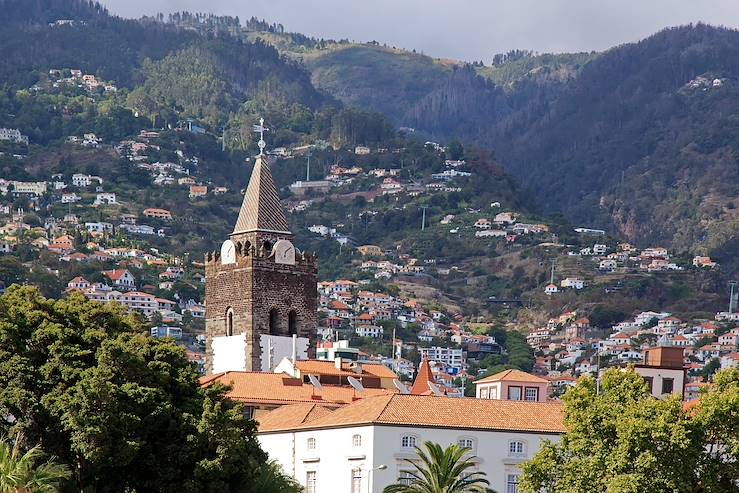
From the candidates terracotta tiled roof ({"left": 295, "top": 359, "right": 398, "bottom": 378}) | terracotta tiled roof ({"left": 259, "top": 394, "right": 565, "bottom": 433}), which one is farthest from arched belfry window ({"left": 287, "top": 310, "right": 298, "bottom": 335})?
terracotta tiled roof ({"left": 259, "top": 394, "right": 565, "bottom": 433})

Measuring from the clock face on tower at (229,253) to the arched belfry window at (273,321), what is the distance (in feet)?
11.9

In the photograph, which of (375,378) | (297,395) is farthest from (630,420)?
(375,378)

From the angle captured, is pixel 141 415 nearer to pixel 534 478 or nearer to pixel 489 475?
pixel 534 478

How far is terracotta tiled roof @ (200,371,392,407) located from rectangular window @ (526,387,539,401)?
375 inches

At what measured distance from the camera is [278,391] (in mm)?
96125

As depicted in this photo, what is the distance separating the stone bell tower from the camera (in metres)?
108

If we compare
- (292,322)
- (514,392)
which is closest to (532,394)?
(514,392)

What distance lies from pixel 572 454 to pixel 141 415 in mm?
13670

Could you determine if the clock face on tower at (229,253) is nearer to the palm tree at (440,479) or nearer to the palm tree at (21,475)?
the palm tree at (440,479)

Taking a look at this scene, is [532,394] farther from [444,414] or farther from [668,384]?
[444,414]

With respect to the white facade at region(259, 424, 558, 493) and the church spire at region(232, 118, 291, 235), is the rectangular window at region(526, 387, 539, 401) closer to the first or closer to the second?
the church spire at region(232, 118, 291, 235)

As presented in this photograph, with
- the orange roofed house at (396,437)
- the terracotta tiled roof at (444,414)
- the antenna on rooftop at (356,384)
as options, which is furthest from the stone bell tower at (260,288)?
the orange roofed house at (396,437)

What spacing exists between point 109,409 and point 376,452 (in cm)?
1641

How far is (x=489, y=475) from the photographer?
81.5 meters
